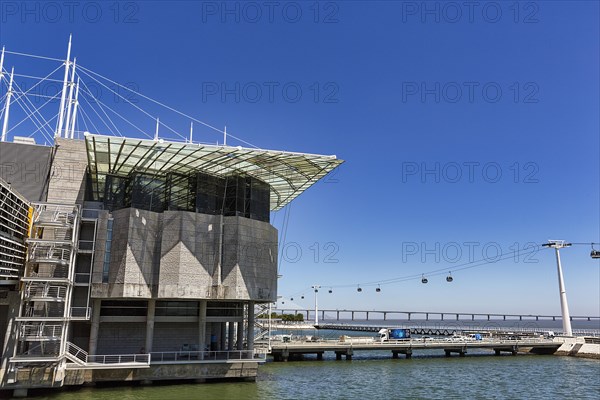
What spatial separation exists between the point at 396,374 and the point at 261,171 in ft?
85.4

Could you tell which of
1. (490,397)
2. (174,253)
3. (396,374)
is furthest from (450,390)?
(174,253)

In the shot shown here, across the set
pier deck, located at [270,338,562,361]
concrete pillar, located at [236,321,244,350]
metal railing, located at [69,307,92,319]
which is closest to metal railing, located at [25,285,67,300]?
metal railing, located at [69,307,92,319]

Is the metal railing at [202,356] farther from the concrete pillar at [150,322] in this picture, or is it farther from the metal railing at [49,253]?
the metal railing at [49,253]

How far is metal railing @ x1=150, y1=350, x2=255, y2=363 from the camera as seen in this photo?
40.4 metres

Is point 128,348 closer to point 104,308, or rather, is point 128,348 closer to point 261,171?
point 104,308

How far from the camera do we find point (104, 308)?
41.2m

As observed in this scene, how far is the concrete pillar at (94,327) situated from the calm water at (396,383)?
3.77 meters

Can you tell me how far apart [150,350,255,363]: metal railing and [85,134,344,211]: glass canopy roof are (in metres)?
16.1

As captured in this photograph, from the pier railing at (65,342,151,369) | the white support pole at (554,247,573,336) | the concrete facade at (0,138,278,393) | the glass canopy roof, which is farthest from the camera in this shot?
the white support pole at (554,247,573,336)

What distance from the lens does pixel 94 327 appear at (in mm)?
39062

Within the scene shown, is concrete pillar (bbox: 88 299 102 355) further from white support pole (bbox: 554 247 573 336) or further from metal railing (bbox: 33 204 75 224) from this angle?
white support pole (bbox: 554 247 573 336)

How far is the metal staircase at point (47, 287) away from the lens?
34.1 metres

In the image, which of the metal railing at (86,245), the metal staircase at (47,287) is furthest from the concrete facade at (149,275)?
the metal staircase at (47,287)

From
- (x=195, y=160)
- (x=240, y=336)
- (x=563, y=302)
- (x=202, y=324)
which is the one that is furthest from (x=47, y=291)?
(x=563, y=302)
